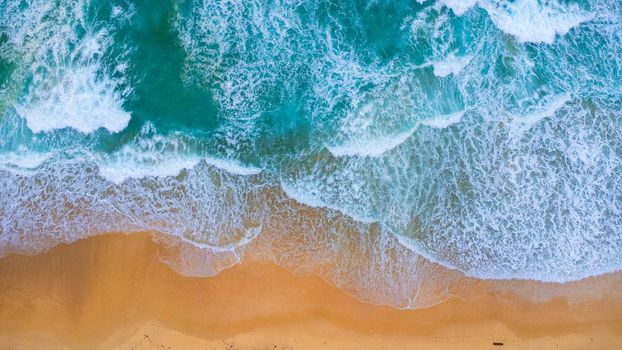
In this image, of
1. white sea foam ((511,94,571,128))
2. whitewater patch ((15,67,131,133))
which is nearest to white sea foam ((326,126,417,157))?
white sea foam ((511,94,571,128))

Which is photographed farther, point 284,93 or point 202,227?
point 284,93

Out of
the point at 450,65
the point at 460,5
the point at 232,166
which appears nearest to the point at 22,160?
the point at 232,166

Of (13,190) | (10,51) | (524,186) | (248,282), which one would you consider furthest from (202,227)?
(524,186)

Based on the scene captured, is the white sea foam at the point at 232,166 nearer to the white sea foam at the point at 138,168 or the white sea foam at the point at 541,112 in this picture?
the white sea foam at the point at 138,168

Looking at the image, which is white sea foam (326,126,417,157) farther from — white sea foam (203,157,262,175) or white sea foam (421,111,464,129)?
white sea foam (203,157,262,175)

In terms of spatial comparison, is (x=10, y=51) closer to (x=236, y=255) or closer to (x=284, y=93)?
(x=284, y=93)

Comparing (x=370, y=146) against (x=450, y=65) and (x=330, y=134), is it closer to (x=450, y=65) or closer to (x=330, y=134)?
(x=330, y=134)
